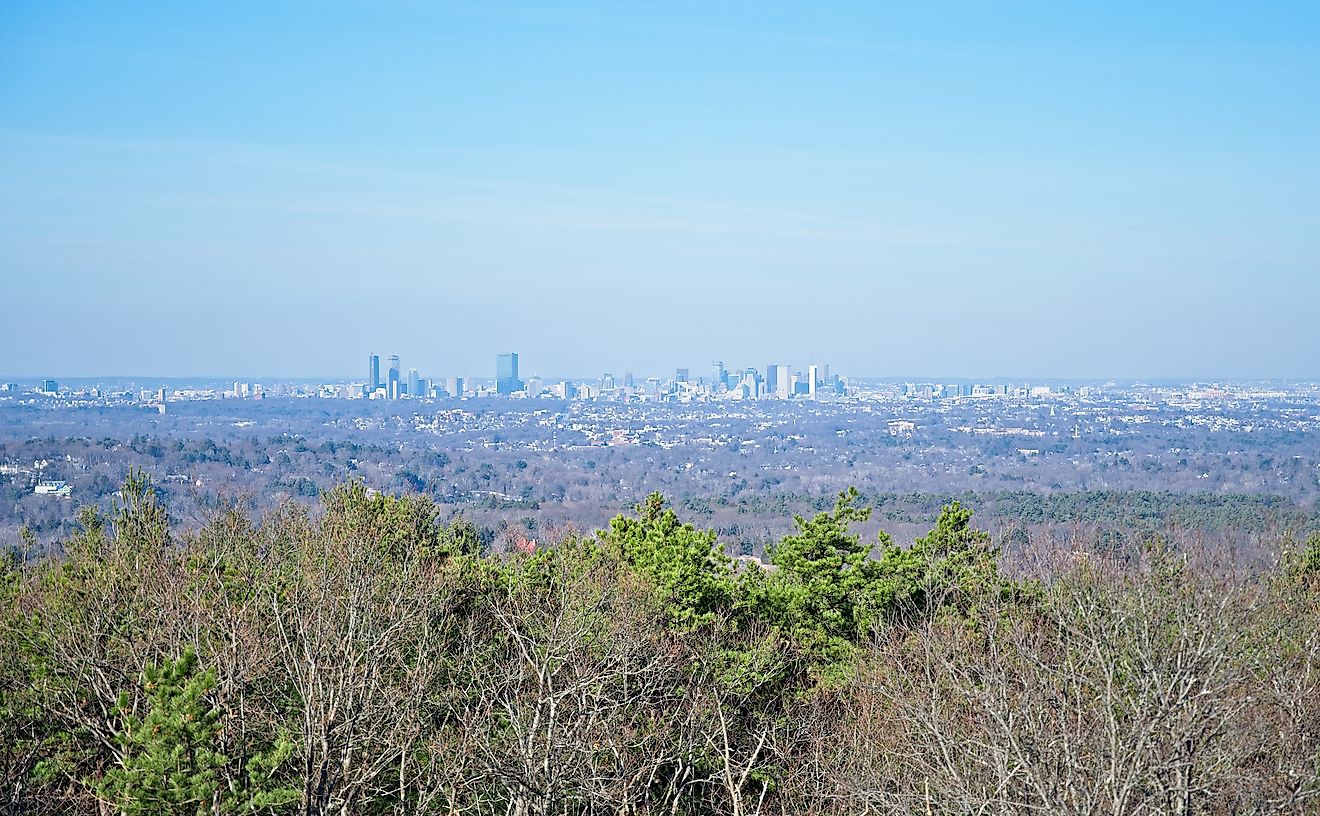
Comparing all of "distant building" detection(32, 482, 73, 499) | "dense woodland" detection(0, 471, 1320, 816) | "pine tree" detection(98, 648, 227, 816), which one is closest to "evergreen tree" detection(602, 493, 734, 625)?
"dense woodland" detection(0, 471, 1320, 816)

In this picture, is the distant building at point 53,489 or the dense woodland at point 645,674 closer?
the dense woodland at point 645,674

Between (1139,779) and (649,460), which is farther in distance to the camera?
(649,460)

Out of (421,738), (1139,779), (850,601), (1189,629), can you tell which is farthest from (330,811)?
(850,601)

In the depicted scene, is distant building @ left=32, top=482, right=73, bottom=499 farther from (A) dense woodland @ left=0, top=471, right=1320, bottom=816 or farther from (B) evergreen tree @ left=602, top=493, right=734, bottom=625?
(B) evergreen tree @ left=602, top=493, right=734, bottom=625

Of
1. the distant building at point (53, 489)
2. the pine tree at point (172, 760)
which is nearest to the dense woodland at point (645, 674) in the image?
the pine tree at point (172, 760)

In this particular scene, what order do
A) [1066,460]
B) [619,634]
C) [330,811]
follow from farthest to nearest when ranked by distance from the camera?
[1066,460] → [619,634] → [330,811]

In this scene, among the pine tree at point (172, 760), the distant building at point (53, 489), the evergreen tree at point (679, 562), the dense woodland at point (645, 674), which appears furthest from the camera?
the distant building at point (53, 489)

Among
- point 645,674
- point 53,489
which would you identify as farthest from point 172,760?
point 53,489

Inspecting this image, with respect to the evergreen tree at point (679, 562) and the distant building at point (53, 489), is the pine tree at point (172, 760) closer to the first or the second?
the evergreen tree at point (679, 562)

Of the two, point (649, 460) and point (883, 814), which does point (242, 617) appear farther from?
point (649, 460)
